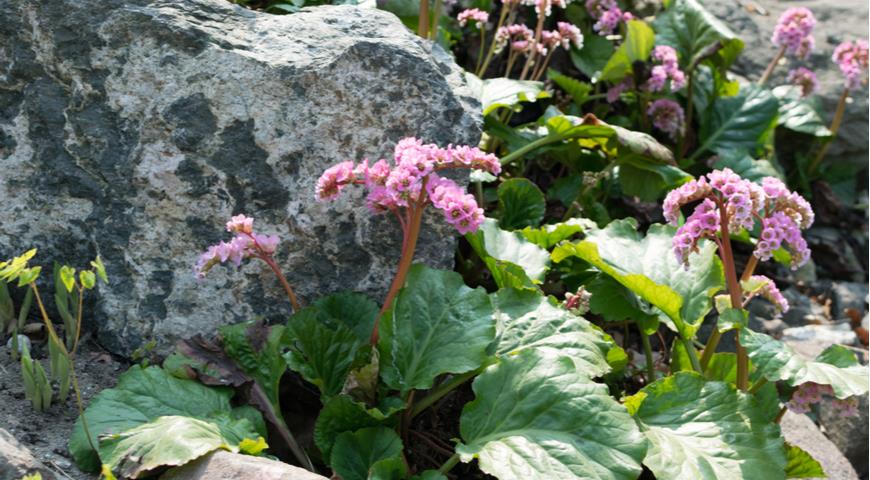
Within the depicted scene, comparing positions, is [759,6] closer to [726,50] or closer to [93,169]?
[726,50]

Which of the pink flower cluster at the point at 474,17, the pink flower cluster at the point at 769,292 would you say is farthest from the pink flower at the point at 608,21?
the pink flower cluster at the point at 769,292

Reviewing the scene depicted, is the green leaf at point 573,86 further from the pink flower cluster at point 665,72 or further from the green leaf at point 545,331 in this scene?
the green leaf at point 545,331

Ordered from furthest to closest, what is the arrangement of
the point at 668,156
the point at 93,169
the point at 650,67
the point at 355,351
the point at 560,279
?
the point at 650,67, the point at 668,156, the point at 560,279, the point at 93,169, the point at 355,351

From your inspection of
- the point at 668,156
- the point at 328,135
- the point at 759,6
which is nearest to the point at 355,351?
the point at 328,135

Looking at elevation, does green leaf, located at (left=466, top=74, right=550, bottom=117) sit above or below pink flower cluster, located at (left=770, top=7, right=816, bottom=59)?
below

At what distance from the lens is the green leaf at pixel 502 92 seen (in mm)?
3957

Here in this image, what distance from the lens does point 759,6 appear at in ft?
22.7

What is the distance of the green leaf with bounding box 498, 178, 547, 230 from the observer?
3.88 m

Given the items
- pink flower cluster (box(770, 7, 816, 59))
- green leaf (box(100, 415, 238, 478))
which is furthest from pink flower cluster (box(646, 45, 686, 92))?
green leaf (box(100, 415, 238, 478))

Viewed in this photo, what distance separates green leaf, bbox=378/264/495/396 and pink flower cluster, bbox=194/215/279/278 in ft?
1.29

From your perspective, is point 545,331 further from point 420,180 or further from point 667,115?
point 667,115

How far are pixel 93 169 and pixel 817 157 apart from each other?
423 cm

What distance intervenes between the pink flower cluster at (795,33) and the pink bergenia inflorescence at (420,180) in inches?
129

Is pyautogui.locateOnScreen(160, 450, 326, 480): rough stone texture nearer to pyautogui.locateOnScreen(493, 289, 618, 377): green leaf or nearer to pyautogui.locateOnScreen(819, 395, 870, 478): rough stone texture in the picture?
pyautogui.locateOnScreen(493, 289, 618, 377): green leaf
